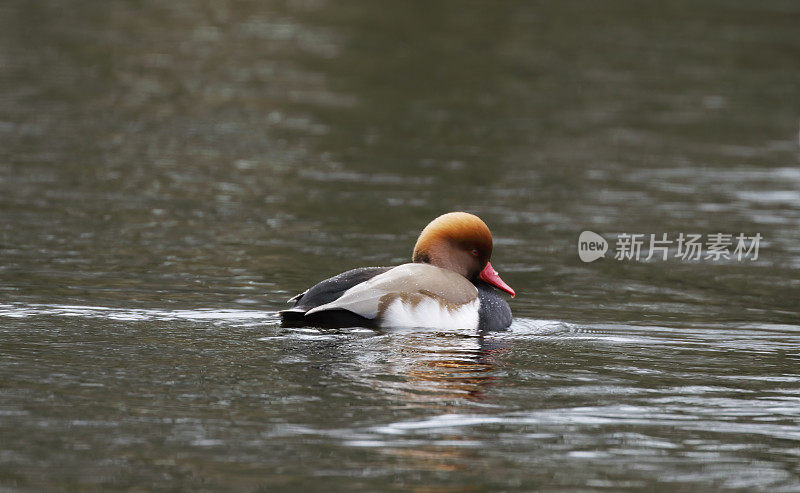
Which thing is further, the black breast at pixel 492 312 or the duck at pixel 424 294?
the black breast at pixel 492 312

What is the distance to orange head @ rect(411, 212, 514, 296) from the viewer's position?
10.0 meters

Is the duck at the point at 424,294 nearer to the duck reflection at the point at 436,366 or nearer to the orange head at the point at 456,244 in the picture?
the orange head at the point at 456,244

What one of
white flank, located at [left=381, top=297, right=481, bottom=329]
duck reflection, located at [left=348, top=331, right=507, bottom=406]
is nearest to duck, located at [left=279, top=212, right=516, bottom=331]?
white flank, located at [left=381, top=297, right=481, bottom=329]

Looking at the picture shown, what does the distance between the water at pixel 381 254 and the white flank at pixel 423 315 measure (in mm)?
95

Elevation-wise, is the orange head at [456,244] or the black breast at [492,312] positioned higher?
the orange head at [456,244]

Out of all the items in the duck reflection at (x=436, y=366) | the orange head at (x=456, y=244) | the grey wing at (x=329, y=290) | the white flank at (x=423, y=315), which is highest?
the orange head at (x=456, y=244)

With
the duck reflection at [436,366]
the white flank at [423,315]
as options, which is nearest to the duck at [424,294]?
the white flank at [423,315]

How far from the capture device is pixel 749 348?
9641 mm

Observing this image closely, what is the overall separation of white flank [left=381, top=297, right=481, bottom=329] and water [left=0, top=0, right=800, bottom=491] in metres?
0.09

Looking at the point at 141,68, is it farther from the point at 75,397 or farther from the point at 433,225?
the point at 75,397

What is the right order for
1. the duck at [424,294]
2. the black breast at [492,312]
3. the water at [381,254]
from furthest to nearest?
the black breast at [492,312], the duck at [424,294], the water at [381,254]

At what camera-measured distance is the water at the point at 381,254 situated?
6.86 meters

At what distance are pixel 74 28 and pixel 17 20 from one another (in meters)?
1.97

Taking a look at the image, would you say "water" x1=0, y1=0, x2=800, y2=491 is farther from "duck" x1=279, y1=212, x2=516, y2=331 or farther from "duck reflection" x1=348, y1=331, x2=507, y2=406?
"duck" x1=279, y1=212, x2=516, y2=331
